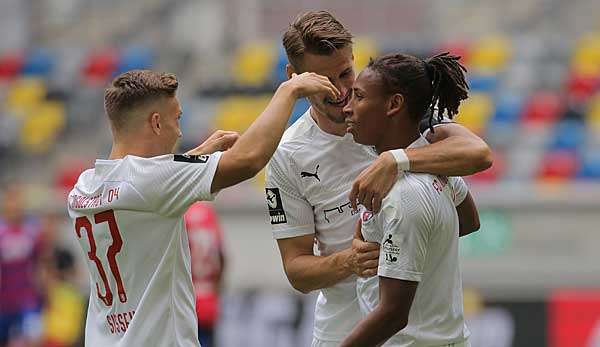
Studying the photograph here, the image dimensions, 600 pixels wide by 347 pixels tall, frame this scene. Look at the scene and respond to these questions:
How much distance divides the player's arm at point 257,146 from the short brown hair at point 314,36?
46 cm

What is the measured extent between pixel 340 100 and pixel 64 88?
577 inches

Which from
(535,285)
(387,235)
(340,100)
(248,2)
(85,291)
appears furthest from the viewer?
(248,2)

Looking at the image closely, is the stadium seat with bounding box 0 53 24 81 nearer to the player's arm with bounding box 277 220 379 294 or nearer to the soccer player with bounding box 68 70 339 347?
the player's arm with bounding box 277 220 379 294

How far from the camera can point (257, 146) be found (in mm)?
4297

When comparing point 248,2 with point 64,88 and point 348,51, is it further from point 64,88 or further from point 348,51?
point 348,51

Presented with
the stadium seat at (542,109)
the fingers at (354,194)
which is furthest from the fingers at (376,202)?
the stadium seat at (542,109)

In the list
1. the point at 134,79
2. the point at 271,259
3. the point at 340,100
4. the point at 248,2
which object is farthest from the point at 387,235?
the point at 248,2

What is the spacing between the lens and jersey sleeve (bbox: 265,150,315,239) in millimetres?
5012

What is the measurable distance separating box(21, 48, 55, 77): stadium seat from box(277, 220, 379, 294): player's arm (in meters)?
15.0

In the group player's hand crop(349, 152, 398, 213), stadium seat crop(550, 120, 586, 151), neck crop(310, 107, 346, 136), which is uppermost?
neck crop(310, 107, 346, 136)

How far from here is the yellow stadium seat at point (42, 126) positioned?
17.7 m

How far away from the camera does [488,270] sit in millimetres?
12492

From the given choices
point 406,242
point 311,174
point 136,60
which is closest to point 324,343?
point 311,174

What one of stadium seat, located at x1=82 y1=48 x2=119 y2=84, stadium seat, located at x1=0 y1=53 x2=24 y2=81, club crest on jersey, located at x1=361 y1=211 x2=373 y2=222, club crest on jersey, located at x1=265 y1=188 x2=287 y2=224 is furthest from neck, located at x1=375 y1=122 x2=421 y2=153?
stadium seat, located at x1=0 y1=53 x2=24 y2=81
